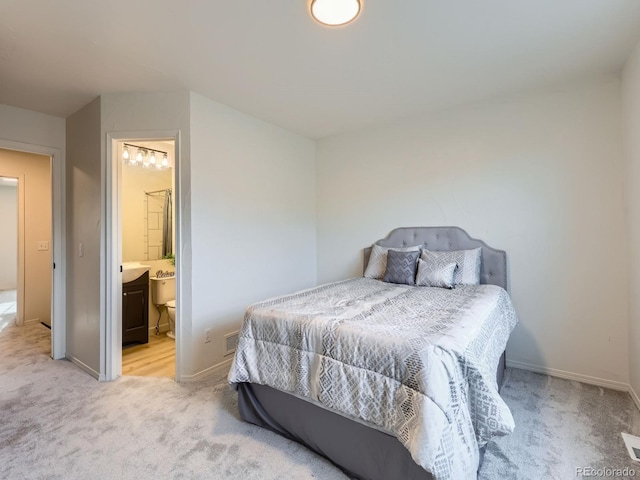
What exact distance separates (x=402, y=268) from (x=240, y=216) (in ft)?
5.49

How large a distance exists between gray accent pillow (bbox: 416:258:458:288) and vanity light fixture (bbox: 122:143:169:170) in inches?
129

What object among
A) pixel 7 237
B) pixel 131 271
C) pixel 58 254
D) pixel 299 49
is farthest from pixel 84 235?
pixel 7 237

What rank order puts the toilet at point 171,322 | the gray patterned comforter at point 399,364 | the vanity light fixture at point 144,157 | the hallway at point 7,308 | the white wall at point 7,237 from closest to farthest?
→ the gray patterned comforter at point 399,364 → the toilet at point 171,322 → the vanity light fixture at point 144,157 → the hallway at point 7,308 → the white wall at point 7,237

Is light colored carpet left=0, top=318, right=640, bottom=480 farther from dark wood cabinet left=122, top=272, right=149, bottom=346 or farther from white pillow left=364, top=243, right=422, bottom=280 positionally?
white pillow left=364, top=243, right=422, bottom=280

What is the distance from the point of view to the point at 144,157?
3.58 m

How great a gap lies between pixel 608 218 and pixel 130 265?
4.60 m

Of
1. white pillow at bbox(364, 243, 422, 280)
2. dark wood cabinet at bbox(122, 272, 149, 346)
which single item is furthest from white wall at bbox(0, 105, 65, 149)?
white pillow at bbox(364, 243, 422, 280)

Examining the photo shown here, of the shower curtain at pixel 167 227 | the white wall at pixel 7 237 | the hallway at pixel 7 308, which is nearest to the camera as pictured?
the shower curtain at pixel 167 227

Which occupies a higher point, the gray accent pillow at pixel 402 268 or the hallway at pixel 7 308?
the gray accent pillow at pixel 402 268

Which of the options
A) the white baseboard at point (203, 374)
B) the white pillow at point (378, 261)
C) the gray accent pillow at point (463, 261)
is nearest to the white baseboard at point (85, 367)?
the white baseboard at point (203, 374)

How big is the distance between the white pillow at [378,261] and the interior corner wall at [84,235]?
2.54 m

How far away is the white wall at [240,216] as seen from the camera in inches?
102

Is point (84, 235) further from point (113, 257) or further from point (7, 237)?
point (7, 237)

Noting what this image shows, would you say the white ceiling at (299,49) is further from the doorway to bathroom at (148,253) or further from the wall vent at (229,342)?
the wall vent at (229,342)
